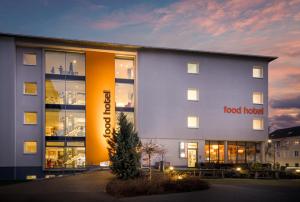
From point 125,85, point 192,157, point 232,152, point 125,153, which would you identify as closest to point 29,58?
point 125,85

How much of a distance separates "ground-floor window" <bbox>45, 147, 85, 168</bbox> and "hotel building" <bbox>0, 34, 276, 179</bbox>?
103 mm

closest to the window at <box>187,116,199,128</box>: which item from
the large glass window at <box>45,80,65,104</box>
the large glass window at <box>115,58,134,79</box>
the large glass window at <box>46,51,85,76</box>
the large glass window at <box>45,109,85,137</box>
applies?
the large glass window at <box>115,58,134,79</box>

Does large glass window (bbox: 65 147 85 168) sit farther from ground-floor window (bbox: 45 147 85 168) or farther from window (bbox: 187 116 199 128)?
Result: window (bbox: 187 116 199 128)

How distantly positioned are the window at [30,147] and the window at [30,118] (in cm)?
205

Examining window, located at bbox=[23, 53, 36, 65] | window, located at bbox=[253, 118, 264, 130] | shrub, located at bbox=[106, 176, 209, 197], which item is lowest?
shrub, located at bbox=[106, 176, 209, 197]

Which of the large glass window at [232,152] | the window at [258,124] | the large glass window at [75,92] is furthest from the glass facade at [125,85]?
the window at [258,124]

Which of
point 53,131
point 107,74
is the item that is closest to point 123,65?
point 107,74

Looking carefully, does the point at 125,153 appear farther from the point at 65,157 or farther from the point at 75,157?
the point at 65,157

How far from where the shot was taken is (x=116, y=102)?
45.0 m

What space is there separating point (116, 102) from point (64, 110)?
5656mm

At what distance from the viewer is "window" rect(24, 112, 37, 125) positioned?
42312 millimetres

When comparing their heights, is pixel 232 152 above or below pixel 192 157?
above

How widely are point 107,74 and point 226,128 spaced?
14.6m

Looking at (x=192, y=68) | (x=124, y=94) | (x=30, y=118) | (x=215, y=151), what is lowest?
(x=215, y=151)
